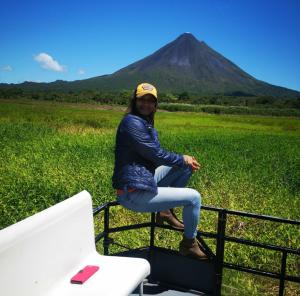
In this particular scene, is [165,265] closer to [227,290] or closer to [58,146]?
[227,290]

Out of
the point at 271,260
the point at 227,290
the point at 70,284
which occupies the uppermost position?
the point at 70,284

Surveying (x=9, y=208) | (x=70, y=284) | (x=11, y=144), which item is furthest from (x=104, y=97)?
(x=70, y=284)

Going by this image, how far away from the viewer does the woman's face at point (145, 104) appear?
127 inches

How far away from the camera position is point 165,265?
340 centimetres

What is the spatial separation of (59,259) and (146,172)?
0.92m

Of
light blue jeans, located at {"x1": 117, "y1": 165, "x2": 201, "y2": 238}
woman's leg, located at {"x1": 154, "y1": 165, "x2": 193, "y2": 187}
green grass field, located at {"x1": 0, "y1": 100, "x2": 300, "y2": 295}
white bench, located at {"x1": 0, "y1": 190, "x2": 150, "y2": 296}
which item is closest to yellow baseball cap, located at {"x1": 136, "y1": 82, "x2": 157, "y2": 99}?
woman's leg, located at {"x1": 154, "y1": 165, "x2": 193, "y2": 187}

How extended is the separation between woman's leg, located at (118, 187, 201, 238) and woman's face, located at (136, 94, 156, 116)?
2.04 feet

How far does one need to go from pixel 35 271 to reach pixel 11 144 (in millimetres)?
16445

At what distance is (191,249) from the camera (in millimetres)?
3166

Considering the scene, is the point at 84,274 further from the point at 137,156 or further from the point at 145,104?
the point at 145,104

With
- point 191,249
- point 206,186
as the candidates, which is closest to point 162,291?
point 191,249

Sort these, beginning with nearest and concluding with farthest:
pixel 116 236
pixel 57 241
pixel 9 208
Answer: pixel 57 241 → pixel 116 236 → pixel 9 208

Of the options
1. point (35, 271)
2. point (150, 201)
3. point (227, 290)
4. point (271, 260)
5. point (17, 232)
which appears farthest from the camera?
point (271, 260)

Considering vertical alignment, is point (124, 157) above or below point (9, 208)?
above
